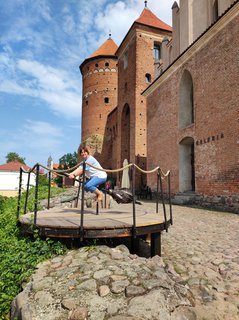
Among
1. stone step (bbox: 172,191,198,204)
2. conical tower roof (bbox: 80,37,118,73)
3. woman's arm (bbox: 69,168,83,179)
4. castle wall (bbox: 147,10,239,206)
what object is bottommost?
stone step (bbox: 172,191,198,204)

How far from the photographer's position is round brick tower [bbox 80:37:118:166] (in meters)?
34.2

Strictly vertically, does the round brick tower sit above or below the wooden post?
above

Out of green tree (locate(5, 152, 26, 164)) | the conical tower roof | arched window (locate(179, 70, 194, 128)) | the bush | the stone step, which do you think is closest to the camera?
the bush

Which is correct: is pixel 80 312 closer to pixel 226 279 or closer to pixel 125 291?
pixel 125 291

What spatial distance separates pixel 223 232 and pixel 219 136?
579 centimetres

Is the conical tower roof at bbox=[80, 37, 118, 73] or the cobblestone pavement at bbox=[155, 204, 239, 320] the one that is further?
the conical tower roof at bbox=[80, 37, 118, 73]

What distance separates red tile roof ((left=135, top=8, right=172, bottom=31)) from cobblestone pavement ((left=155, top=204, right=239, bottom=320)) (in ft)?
72.5

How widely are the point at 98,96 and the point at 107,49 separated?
8281mm

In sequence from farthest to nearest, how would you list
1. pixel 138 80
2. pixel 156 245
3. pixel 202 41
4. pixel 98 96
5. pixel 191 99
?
pixel 98 96 → pixel 138 80 → pixel 191 99 → pixel 202 41 → pixel 156 245

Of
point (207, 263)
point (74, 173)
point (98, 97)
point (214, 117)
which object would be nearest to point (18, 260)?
point (74, 173)

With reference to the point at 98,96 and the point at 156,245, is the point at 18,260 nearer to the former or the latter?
the point at 156,245

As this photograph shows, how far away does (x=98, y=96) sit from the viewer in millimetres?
35188

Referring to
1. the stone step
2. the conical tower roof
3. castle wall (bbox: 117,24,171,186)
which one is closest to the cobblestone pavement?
the stone step

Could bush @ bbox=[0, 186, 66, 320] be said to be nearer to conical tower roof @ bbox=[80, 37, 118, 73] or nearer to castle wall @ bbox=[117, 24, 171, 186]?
castle wall @ bbox=[117, 24, 171, 186]
